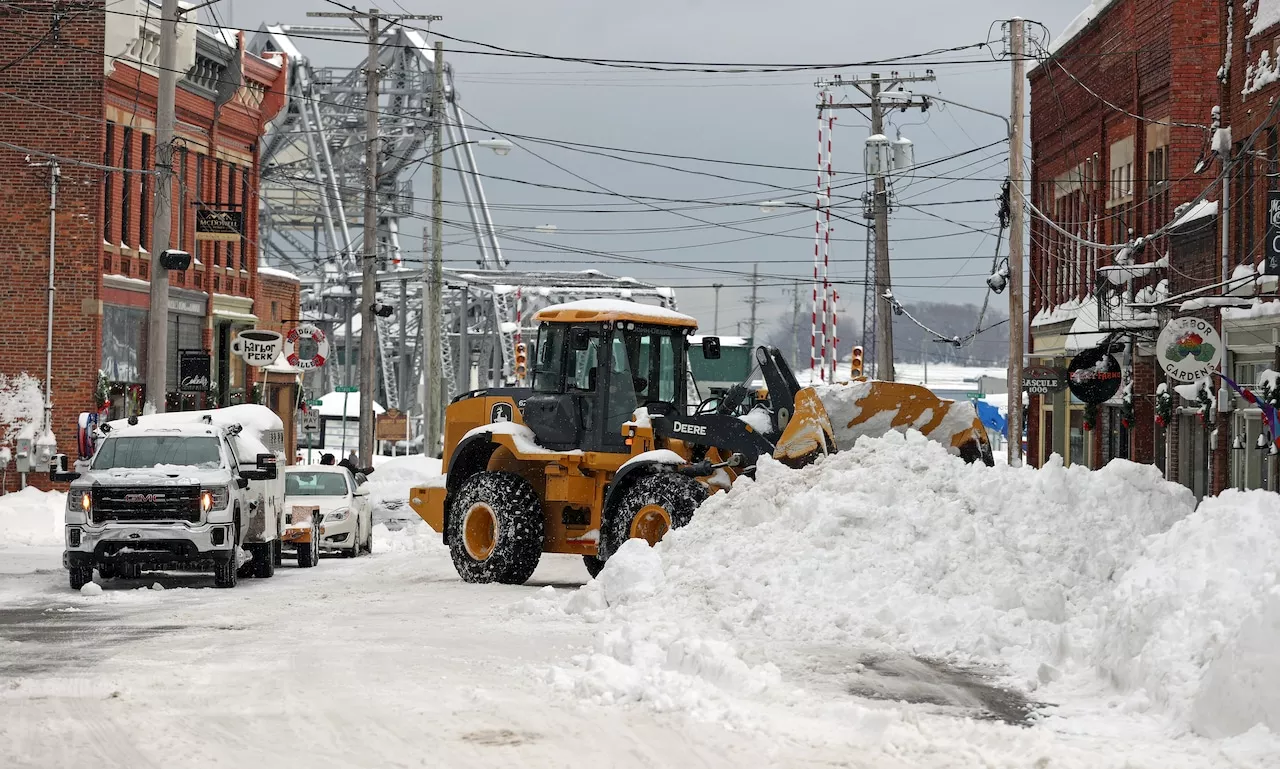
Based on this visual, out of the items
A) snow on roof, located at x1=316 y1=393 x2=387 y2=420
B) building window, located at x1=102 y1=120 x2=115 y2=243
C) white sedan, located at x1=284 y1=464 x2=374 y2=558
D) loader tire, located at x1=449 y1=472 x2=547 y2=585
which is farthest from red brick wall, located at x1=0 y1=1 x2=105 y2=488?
snow on roof, located at x1=316 y1=393 x2=387 y2=420

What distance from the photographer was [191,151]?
40.2m

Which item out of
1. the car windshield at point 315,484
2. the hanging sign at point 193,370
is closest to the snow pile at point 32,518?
the car windshield at point 315,484

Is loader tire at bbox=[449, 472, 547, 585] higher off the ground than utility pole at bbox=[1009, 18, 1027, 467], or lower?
lower

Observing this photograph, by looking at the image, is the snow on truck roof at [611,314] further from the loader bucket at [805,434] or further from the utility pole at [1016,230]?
the utility pole at [1016,230]

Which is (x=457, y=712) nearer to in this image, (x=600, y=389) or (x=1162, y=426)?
(x=600, y=389)

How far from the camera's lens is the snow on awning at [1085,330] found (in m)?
37.2

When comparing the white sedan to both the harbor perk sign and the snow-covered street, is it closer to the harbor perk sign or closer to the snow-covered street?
the snow-covered street

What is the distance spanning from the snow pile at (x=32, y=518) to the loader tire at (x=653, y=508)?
13.0 m

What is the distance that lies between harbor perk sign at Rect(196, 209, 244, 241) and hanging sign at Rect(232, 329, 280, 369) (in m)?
2.20

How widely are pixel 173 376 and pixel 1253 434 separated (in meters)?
22.9

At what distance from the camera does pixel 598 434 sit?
66.7 ft

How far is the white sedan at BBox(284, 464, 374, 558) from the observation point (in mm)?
28344

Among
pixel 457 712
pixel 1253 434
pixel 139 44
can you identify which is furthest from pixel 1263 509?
pixel 139 44

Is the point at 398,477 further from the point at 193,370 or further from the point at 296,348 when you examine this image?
the point at 193,370
